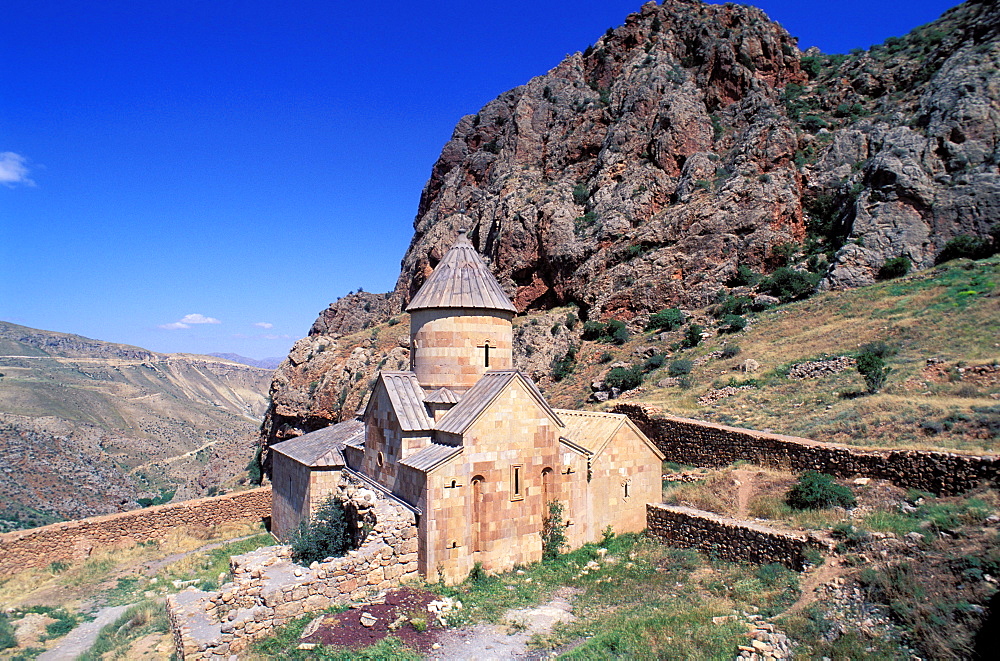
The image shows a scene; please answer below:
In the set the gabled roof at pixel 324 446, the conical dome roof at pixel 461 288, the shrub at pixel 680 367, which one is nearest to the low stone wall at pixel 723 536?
the conical dome roof at pixel 461 288

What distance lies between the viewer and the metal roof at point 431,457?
9.73 metres

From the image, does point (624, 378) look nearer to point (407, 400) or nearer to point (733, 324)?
point (733, 324)

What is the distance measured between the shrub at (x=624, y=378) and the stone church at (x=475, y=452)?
11.3 m

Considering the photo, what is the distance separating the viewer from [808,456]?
38.2 ft

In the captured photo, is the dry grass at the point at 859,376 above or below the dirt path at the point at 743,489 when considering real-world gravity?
above

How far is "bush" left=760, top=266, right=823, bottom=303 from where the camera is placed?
88.7 ft

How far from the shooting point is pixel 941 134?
2755cm

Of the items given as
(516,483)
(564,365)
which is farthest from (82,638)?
(564,365)

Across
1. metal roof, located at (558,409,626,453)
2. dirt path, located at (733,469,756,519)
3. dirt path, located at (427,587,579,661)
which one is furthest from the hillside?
dirt path, located at (733,469,756,519)

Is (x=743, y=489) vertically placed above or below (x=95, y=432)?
above

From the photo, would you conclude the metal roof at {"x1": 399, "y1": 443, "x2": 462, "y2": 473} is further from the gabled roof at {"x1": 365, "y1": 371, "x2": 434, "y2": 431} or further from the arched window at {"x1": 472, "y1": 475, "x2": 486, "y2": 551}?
the arched window at {"x1": 472, "y1": 475, "x2": 486, "y2": 551}

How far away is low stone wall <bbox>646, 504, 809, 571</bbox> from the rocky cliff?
2029 centimetres

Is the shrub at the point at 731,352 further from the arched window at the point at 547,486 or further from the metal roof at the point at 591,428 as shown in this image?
the arched window at the point at 547,486

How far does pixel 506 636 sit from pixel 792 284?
984 inches
